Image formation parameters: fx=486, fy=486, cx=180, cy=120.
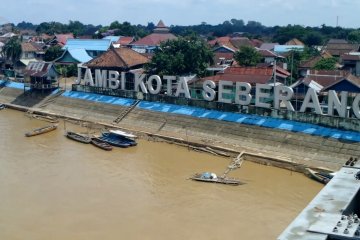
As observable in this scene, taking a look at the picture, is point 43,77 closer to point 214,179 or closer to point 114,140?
point 114,140

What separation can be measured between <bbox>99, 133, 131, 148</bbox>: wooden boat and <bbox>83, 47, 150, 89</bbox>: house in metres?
10.8

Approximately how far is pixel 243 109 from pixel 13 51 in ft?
120

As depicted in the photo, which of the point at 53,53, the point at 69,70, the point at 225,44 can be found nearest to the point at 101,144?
the point at 69,70

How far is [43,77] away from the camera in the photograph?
43438mm

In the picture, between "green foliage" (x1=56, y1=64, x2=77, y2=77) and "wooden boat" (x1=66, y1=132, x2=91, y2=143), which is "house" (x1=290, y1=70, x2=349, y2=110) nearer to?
"wooden boat" (x1=66, y1=132, x2=91, y2=143)

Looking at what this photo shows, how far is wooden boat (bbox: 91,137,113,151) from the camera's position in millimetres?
29516

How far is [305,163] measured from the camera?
82.4 feet

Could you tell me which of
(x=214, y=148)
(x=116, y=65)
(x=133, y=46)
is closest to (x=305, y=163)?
(x=214, y=148)

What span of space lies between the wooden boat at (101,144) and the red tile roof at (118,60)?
502 inches

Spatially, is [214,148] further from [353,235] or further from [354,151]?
[353,235]

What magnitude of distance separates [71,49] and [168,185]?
125ft

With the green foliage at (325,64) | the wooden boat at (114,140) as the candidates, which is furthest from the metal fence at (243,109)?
the green foliage at (325,64)

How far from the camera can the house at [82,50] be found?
56.0 m

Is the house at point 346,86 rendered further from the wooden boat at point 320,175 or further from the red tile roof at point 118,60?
the red tile roof at point 118,60
